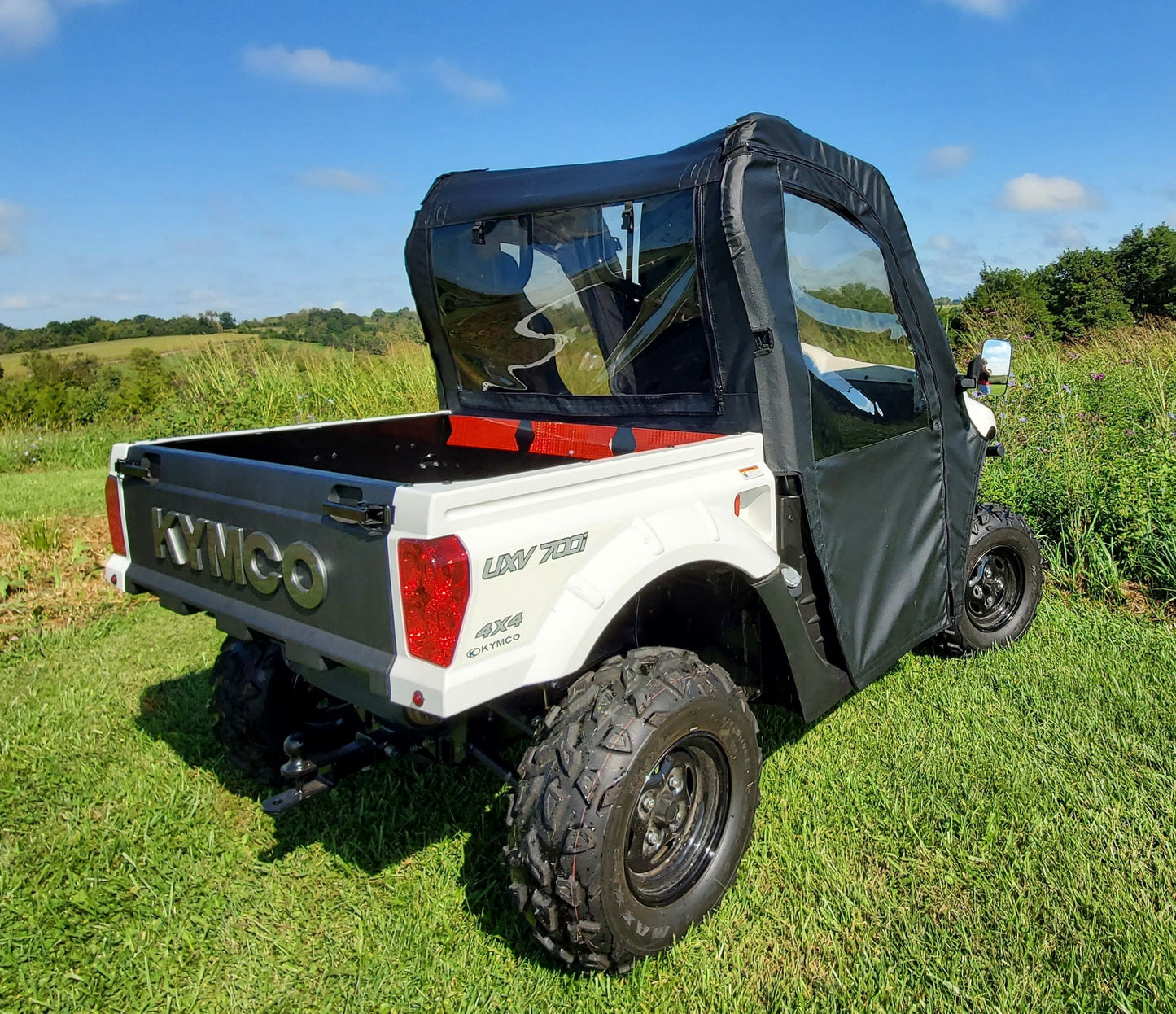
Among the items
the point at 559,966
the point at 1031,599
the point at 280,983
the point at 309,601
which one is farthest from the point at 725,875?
the point at 1031,599

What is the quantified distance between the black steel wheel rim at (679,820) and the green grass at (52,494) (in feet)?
20.1

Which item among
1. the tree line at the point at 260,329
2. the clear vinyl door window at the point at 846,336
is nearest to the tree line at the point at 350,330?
the tree line at the point at 260,329

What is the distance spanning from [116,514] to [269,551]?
99cm

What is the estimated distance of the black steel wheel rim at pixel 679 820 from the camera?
237 centimetres

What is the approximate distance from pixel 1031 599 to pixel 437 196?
11.2 feet

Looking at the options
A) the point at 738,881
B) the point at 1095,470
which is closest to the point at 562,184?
the point at 738,881

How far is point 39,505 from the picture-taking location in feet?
24.2

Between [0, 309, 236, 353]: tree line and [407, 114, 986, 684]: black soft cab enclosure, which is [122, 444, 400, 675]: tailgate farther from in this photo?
[0, 309, 236, 353]: tree line

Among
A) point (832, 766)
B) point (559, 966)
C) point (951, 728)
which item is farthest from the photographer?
point (951, 728)

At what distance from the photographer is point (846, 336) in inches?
122

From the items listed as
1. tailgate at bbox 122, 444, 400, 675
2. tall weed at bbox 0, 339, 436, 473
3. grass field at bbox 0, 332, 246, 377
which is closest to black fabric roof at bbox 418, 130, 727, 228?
tailgate at bbox 122, 444, 400, 675

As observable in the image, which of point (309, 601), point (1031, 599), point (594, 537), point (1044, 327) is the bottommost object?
point (1031, 599)

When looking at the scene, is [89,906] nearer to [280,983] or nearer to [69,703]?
[280,983]

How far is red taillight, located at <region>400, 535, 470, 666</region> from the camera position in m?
1.88
